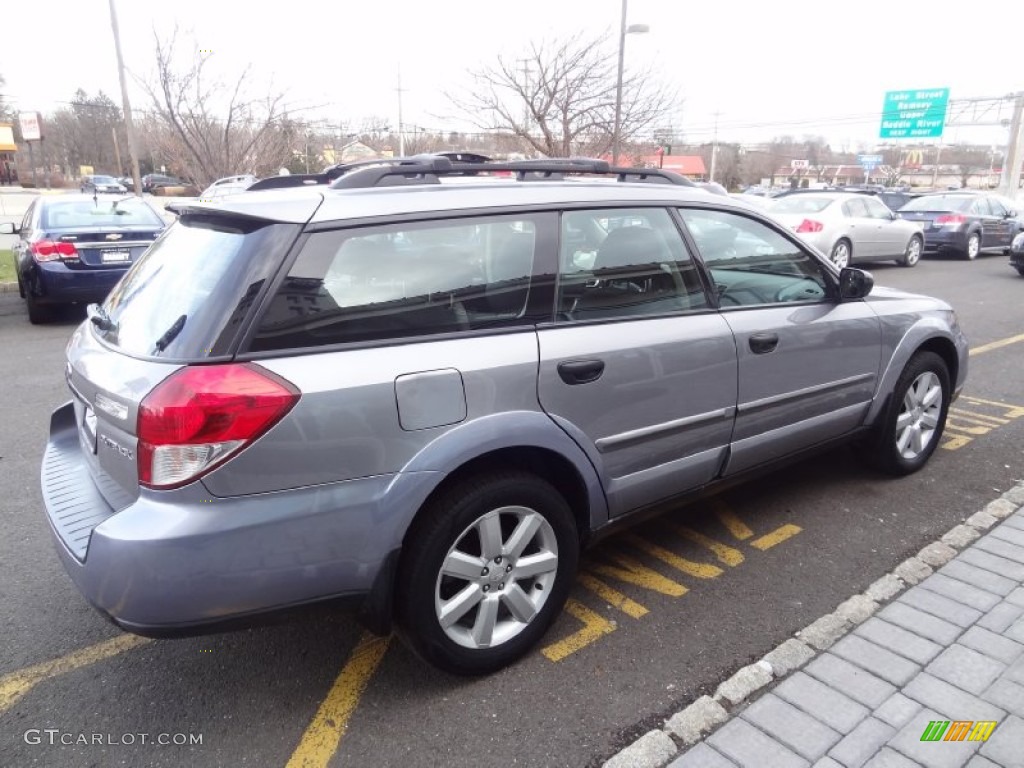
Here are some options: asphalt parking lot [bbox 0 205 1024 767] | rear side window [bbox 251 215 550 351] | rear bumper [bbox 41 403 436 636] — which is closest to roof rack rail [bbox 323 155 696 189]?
rear side window [bbox 251 215 550 351]

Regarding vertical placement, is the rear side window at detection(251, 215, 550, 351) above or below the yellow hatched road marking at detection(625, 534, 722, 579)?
above

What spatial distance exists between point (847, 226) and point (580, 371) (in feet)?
43.3

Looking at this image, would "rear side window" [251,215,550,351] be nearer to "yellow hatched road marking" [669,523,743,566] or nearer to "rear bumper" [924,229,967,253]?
"yellow hatched road marking" [669,523,743,566]

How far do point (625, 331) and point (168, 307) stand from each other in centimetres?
161

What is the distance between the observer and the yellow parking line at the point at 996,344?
7.60 metres

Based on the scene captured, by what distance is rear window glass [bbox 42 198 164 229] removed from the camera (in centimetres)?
894

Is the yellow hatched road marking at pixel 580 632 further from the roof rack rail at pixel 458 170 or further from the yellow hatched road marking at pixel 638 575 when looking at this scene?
the roof rack rail at pixel 458 170

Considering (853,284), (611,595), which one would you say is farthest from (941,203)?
(611,595)

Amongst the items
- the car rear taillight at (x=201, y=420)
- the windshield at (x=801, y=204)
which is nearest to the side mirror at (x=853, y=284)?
the car rear taillight at (x=201, y=420)

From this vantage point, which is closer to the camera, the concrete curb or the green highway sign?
the concrete curb

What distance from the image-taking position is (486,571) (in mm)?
2508

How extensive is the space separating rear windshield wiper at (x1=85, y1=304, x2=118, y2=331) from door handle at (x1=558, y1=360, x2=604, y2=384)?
1568mm

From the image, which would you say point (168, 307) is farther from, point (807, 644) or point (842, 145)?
point (842, 145)

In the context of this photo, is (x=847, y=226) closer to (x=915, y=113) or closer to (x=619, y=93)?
(x=619, y=93)
